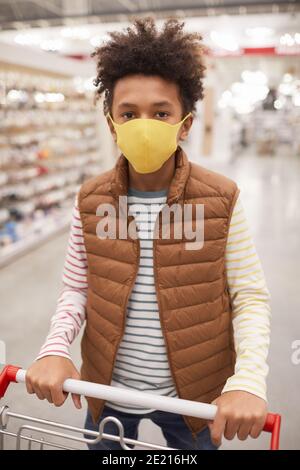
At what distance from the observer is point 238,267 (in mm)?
1252

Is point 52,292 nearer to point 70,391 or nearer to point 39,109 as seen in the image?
point 39,109

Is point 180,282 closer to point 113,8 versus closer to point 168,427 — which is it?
point 168,427

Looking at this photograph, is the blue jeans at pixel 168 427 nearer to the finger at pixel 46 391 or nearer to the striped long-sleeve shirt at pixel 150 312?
the striped long-sleeve shirt at pixel 150 312

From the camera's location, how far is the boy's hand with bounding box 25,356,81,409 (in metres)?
1.04

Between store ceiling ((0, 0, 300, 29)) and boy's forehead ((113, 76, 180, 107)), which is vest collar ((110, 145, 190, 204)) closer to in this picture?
boy's forehead ((113, 76, 180, 107))

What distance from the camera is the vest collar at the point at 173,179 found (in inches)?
48.0

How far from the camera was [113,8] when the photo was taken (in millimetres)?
8359

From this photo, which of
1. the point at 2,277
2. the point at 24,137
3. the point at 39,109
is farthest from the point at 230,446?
the point at 39,109

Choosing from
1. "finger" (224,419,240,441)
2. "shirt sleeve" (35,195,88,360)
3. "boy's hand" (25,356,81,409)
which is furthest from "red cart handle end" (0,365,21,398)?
"finger" (224,419,240,441)

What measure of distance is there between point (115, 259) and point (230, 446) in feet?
5.21

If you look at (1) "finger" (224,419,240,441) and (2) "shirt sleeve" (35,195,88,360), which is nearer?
(1) "finger" (224,419,240,441)

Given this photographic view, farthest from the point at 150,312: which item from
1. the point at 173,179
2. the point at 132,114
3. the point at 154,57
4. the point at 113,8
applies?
the point at 113,8

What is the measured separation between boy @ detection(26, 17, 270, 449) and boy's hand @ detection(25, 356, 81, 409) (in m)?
0.01

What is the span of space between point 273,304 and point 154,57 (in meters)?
3.31
